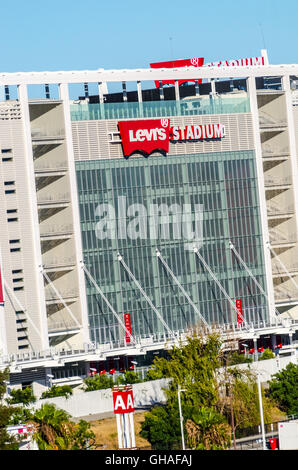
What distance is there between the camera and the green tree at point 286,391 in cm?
12169

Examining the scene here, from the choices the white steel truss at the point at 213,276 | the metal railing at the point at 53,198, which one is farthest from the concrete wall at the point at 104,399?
the metal railing at the point at 53,198

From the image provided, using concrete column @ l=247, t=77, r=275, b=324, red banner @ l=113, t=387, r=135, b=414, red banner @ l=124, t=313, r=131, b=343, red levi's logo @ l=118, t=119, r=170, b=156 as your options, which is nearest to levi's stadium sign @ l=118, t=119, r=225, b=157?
red levi's logo @ l=118, t=119, r=170, b=156

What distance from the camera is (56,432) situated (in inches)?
3762

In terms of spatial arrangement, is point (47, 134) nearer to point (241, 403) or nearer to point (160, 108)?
point (160, 108)

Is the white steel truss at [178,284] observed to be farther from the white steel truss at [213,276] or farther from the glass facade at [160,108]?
the glass facade at [160,108]

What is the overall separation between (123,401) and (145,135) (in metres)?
59.2

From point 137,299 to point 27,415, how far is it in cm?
4529

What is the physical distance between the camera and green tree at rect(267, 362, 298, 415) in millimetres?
121688

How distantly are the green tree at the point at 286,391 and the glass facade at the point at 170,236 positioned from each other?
2652 cm

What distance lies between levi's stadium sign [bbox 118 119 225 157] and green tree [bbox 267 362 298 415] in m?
37.5

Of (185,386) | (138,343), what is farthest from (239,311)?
(185,386)

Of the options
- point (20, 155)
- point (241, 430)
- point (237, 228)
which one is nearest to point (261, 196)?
point (237, 228)

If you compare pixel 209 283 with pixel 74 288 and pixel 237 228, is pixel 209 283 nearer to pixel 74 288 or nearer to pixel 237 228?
pixel 237 228
